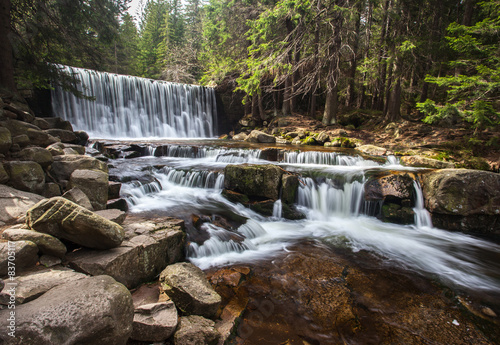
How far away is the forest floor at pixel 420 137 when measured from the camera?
8.75m

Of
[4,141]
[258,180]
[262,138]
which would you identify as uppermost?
[262,138]

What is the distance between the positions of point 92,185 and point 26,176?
104 cm

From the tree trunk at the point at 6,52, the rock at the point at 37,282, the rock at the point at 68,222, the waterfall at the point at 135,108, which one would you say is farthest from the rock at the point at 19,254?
the waterfall at the point at 135,108

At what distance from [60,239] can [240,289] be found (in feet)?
7.78

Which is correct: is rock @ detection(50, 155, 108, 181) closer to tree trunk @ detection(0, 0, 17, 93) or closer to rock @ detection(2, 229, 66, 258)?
rock @ detection(2, 229, 66, 258)

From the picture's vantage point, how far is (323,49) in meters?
11.6

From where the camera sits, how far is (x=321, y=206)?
6938mm

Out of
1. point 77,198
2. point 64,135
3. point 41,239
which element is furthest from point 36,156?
point 64,135

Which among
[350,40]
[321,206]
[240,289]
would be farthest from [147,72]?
[240,289]

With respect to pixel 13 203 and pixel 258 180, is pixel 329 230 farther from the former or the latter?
pixel 13 203

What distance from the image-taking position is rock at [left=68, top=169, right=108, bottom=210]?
4.44m

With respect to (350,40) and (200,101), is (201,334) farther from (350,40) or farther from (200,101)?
(200,101)

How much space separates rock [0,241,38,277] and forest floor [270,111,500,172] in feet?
36.2

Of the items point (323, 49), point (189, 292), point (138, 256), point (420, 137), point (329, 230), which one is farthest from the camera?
point (420, 137)
